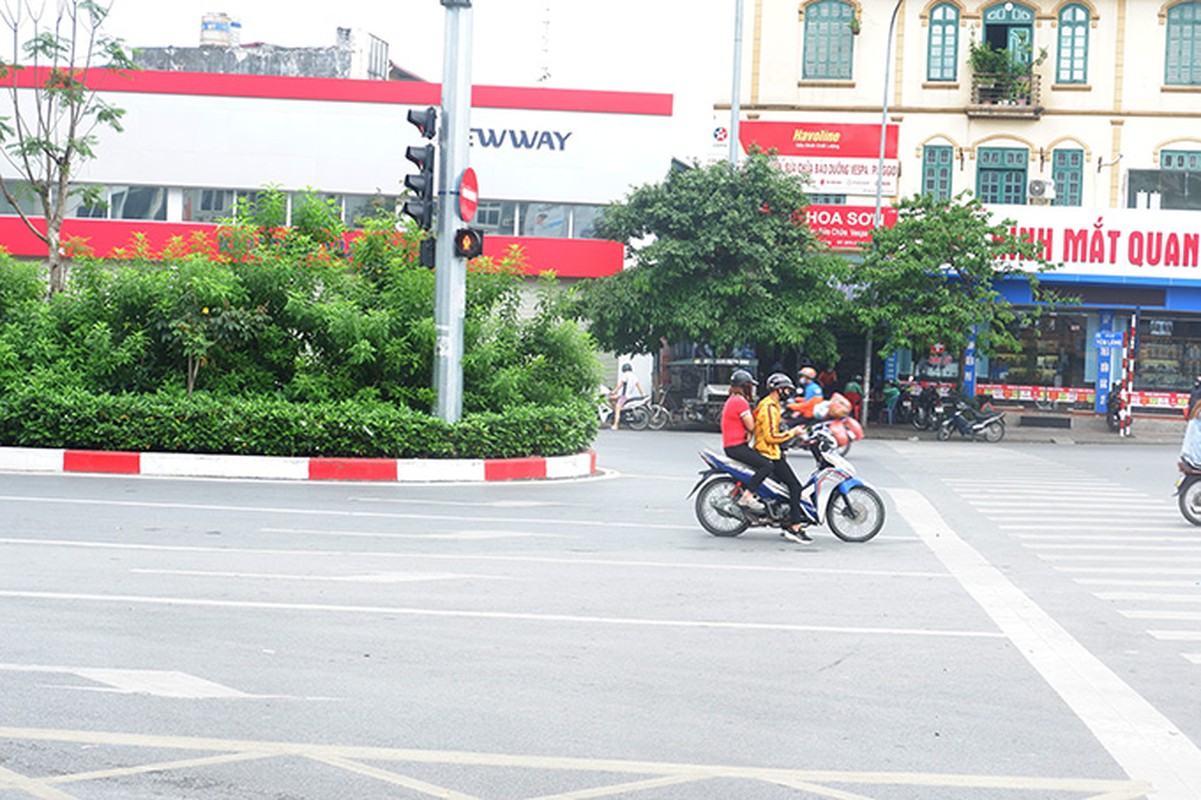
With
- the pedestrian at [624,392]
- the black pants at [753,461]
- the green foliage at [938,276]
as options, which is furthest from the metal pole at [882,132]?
the black pants at [753,461]

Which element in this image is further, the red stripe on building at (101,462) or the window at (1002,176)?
the window at (1002,176)

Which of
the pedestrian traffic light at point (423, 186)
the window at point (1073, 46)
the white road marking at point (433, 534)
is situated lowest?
the white road marking at point (433, 534)

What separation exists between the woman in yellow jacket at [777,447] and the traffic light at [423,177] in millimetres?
5138

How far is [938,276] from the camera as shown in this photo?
33.2 meters

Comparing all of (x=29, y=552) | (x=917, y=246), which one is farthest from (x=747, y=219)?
(x=29, y=552)

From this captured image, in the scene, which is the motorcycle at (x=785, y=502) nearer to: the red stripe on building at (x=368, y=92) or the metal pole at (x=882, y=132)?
the metal pole at (x=882, y=132)

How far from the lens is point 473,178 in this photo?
17.9m

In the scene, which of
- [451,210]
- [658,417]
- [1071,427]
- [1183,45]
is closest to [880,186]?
[1071,427]

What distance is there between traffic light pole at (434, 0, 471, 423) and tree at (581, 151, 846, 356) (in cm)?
1484

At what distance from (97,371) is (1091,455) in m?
19.3

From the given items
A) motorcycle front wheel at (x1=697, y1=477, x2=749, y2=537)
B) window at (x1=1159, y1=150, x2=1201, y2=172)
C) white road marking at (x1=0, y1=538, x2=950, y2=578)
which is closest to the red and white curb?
motorcycle front wheel at (x1=697, y1=477, x2=749, y2=537)

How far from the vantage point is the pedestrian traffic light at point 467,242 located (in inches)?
676

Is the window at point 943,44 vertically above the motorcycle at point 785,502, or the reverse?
the window at point 943,44

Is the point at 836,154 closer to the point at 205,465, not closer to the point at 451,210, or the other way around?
the point at 451,210
